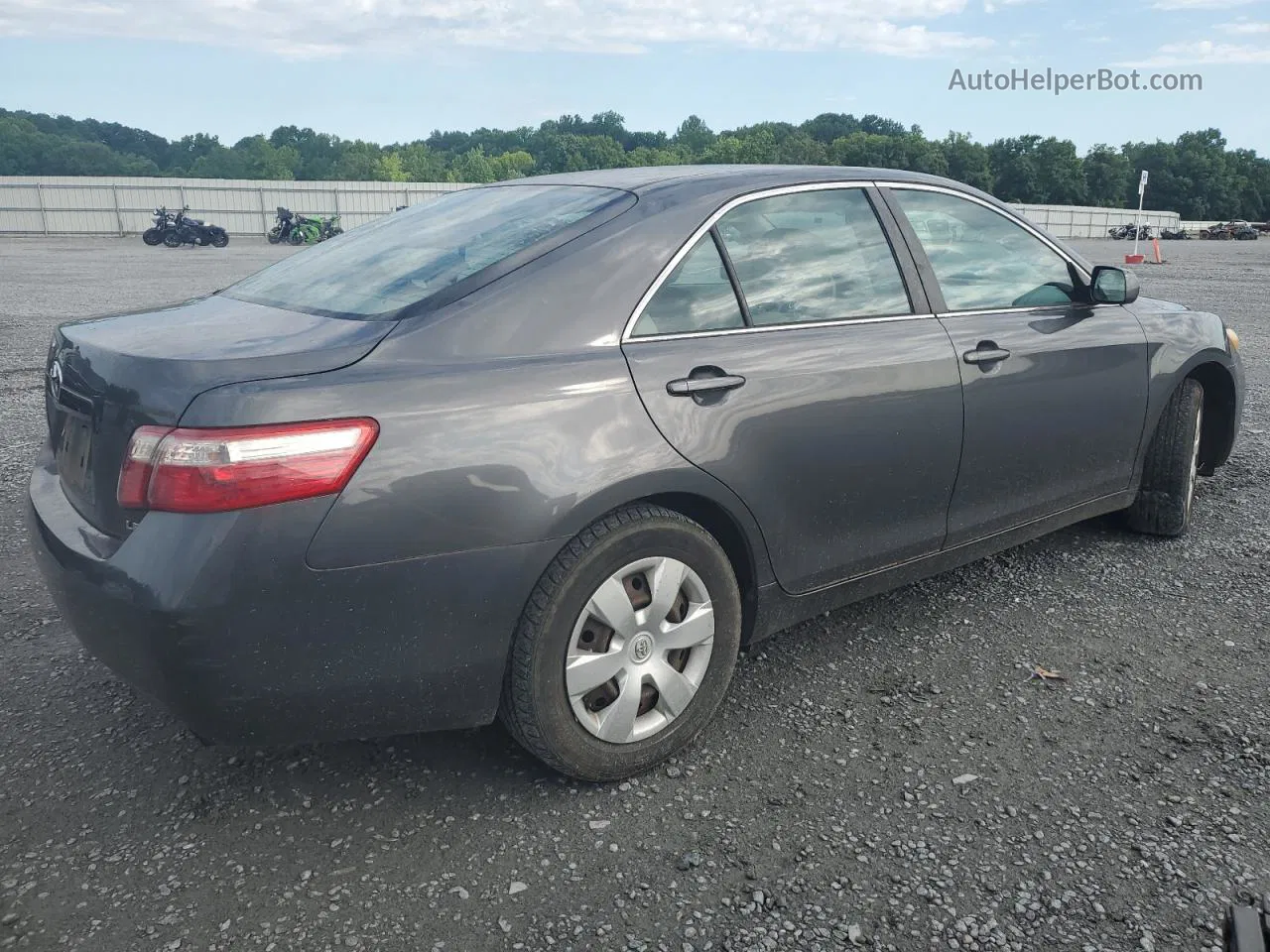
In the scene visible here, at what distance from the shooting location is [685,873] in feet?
7.73

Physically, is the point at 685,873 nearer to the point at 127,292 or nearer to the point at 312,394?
the point at 312,394

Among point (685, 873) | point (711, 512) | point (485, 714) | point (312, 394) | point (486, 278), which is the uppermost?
point (486, 278)

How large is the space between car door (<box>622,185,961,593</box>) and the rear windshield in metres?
0.42

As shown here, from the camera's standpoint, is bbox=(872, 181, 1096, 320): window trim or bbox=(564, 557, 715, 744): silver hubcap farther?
bbox=(872, 181, 1096, 320): window trim

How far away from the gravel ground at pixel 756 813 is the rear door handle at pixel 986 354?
3.18ft

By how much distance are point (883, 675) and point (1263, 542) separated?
233 centimetres

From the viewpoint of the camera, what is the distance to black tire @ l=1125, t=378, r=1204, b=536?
4.33 m

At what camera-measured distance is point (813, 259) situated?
3.17 meters

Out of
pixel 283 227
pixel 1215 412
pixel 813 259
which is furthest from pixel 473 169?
pixel 813 259

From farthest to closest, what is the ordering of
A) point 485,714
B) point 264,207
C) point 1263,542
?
point 264,207 < point 1263,542 < point 485,714

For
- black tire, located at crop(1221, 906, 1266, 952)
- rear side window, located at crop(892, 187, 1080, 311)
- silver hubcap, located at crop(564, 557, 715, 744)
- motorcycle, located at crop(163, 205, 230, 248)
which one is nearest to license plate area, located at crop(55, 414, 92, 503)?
silver hubcap, located at crop(564, 557, 715, 744)

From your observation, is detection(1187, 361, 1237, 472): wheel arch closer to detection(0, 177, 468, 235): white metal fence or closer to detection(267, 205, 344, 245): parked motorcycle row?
detection(267, 205, 344, 245): parked motorcycle row

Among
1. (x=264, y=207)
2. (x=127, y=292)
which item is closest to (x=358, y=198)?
(x=264, y=207)

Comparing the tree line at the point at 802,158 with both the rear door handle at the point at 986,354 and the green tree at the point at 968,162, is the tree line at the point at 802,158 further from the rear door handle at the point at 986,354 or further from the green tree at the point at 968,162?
the rear door handle at the point at 986,354
